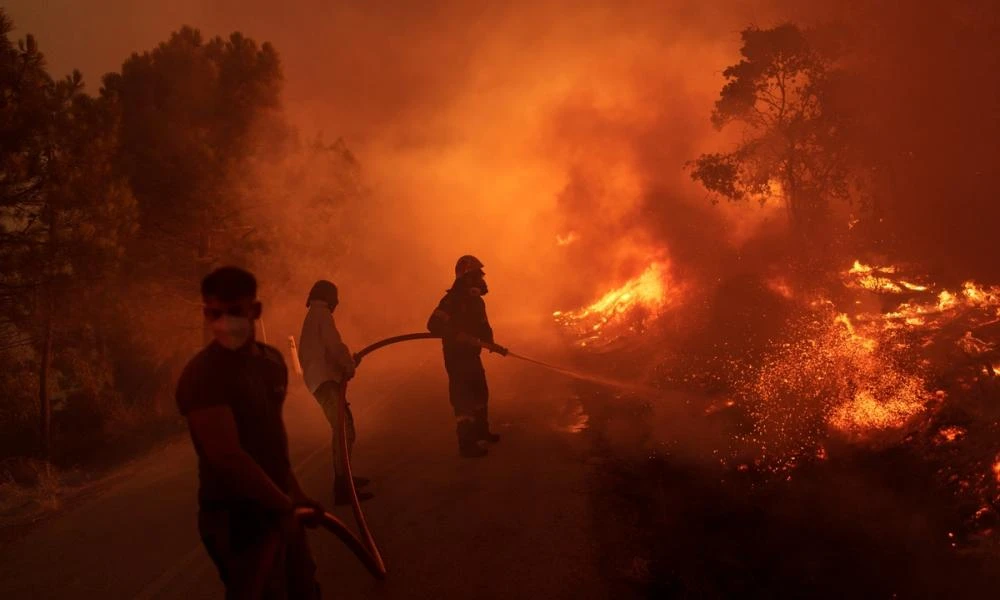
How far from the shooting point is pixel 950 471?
5.45 meters

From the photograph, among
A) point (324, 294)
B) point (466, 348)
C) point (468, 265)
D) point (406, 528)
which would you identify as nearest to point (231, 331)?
point (406, 528)

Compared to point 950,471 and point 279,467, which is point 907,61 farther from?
point 279,467

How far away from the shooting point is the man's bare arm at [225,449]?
245cm

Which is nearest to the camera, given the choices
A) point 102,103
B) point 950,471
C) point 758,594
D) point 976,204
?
point 758,594

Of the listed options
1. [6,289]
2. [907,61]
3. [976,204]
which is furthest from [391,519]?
[907,61]

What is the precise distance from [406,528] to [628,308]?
12918 mm

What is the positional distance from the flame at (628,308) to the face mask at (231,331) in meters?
13.6

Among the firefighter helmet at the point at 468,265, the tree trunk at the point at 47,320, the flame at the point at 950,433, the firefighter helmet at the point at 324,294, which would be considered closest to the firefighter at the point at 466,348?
the firefighter helmet at the point at 468,265

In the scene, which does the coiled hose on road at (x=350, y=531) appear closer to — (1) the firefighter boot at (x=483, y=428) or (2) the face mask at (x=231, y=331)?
(2) the face mask at (x=231, y=331)

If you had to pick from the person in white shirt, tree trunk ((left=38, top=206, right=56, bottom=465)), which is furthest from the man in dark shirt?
tree trunk ((left=38, top=206, right=56, bottom=465))

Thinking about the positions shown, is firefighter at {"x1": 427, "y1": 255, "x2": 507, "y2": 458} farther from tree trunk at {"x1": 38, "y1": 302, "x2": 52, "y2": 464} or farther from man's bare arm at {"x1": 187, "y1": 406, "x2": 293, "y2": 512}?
tree trunk at {"x1": 38, "y1": 302, "x2": 52, "y2": 464}

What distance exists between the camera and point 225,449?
2447 millimetres

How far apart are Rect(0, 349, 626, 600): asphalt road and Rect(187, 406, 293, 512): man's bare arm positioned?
2.05m

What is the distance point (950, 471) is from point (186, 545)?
656 centimetres
